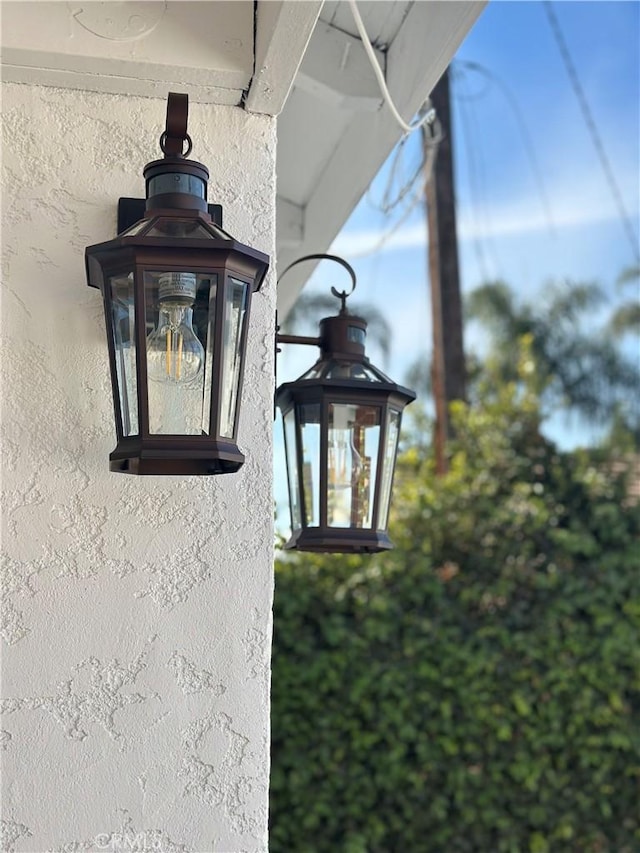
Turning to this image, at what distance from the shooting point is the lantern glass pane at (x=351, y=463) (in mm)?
1604

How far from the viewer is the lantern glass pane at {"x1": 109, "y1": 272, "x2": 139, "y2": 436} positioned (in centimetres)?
117

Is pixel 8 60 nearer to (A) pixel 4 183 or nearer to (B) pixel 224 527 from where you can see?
(A) pixel 4 183

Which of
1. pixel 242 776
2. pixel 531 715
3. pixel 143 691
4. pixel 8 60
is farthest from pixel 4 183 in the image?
pixel 531 715

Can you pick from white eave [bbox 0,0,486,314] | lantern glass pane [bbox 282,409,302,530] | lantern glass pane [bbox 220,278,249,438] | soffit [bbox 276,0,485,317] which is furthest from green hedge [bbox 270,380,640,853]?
lantern glass pane [bbox 220,278,249,438]

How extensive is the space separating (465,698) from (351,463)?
2.55 m

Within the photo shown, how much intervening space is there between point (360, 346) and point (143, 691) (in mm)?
723

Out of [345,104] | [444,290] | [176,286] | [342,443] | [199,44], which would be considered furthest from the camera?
[444,290]

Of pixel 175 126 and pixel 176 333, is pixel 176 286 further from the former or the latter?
pixel 175 126

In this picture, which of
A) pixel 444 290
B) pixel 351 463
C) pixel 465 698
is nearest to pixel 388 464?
pixel 351 463

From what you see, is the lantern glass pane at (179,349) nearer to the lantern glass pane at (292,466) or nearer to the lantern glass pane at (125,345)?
the lantern glass pane at (125,345)

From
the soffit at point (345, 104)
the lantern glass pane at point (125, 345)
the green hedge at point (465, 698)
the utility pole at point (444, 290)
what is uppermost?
the utility pole at point (444, 290)

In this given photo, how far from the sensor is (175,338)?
3.82ft

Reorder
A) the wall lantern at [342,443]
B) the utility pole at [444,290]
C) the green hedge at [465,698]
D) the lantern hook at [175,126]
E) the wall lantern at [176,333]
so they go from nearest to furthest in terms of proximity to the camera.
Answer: the wall lantern at [176,333] < the lantern hook at [175,126] < the wall lantern at [342,443] < the green hedge at [465,698] < the utility pole at [444,290]

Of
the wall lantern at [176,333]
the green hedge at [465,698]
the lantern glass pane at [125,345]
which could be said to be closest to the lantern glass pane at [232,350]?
the wall lantern at [176,333]
